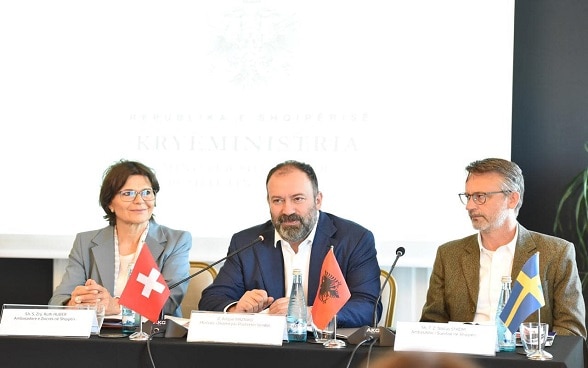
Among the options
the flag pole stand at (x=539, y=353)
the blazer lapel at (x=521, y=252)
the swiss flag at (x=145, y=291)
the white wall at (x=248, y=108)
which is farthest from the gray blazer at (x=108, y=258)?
the flag pole stand at (x=539, y=353)

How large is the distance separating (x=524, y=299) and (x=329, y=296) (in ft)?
1.91

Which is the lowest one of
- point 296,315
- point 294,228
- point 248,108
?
point 296,315

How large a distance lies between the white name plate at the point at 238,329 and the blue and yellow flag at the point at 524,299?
0.67 m

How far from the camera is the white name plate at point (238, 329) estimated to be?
2.94 meters

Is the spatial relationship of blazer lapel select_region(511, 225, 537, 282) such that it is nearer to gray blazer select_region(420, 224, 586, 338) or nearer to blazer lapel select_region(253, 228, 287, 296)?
gray blazer select_region(420, 224, 586, 338)

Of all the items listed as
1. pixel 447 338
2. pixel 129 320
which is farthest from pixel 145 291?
pixel 447 338

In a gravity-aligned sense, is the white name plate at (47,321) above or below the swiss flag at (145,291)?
below

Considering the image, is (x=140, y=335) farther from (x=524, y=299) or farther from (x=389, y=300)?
(x=389, y=300)

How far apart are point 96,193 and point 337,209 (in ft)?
4.01

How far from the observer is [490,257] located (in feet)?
12.3

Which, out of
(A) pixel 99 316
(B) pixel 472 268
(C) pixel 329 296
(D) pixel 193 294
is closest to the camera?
(C) pixel 329 296

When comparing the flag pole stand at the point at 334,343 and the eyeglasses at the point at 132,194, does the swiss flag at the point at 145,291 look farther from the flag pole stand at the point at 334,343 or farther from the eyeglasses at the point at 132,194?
the eyeglasses at the point at 132,194

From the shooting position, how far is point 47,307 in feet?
10.2

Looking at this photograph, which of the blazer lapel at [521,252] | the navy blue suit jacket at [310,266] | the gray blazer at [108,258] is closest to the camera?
the blazer lapel at [521,252]
